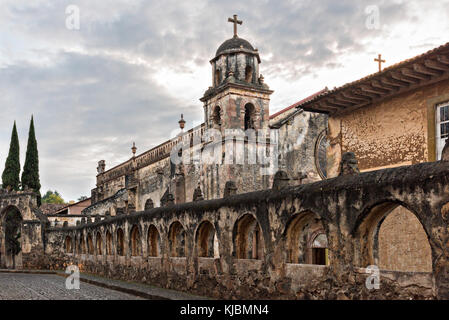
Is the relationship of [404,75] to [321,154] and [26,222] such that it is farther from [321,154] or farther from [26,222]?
[26,222]

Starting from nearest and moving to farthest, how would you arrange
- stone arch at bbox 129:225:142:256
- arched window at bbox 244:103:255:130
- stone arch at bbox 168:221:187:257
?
stone arch at bbox 168:221:187:257
stone arch at bbox 129:225:142:256
arched window at bbox 244:103:255:130

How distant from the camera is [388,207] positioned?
8156 millimetres

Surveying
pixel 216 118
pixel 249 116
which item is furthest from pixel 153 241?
pixel 249 116

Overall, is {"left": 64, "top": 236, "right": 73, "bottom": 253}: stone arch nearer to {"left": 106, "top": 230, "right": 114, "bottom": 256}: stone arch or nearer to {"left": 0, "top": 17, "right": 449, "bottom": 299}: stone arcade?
{"left": 0, "top": 17, "right": 449, "bottom": 299}: stone arcade

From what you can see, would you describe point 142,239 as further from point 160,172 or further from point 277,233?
point 160,172

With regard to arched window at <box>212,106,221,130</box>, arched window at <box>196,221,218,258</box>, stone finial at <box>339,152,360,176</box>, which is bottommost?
arched window at <box>196,221,218,258</box>

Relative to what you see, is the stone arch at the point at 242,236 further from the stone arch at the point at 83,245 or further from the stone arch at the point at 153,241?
the stone arch at the point at 83,245

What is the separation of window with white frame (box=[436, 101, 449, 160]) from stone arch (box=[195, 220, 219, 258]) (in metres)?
5.86

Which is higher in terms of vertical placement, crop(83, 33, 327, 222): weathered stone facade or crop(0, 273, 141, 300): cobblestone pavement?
crop(83, 33, 327, 222): weathered stone facade

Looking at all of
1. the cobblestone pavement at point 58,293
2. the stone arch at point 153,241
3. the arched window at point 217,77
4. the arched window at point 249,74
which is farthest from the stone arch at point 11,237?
the stone arch at point 153,241

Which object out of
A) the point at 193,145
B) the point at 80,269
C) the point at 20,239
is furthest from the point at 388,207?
the point at 20,239

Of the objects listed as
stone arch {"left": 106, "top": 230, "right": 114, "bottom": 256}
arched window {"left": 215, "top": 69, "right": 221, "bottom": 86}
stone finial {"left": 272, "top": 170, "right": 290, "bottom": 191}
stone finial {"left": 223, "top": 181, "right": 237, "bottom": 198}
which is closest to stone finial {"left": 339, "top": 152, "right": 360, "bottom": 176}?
stone finial {"left": 272, "top": 170, "right": 290, "bottom": 191}

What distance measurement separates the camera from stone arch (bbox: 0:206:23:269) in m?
31.3
